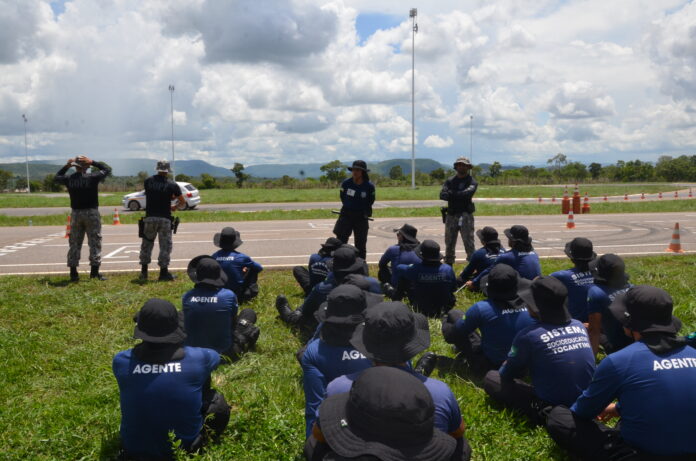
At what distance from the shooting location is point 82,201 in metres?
9.30

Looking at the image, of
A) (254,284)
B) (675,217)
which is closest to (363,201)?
(254,284)

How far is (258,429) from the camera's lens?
417cm

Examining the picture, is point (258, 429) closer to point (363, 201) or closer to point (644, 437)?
point (644, 437)

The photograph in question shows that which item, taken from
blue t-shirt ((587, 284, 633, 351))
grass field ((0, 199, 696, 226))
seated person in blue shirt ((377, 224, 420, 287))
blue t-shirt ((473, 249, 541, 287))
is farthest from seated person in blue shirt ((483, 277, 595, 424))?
grass field ((0, 199, 696, 226))

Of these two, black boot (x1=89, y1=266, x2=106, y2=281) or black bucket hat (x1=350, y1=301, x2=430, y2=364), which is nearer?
black bucket hat (x1=350, y1=301, x2=430, y2=364)

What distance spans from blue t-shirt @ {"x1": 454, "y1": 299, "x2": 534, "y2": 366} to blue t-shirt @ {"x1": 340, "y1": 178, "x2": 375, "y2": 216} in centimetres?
444

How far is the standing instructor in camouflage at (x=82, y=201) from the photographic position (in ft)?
30.3

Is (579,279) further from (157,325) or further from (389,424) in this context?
(389,424)

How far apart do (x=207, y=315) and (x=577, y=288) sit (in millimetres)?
4031

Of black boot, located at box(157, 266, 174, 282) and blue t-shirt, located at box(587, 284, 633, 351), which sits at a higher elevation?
blue t-shirt, located at box(587, 284, 633, 351)

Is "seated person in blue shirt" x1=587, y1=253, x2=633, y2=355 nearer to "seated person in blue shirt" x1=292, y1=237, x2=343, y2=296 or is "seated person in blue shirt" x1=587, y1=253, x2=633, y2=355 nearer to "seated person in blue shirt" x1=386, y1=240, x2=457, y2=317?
"seated person in blue shirt" x1=386, y1=240, x2=457, y2=317

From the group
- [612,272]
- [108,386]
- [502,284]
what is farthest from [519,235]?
[108,386]

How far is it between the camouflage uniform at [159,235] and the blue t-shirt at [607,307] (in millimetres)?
7134

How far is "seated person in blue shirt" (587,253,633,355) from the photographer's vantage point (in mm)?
5137
